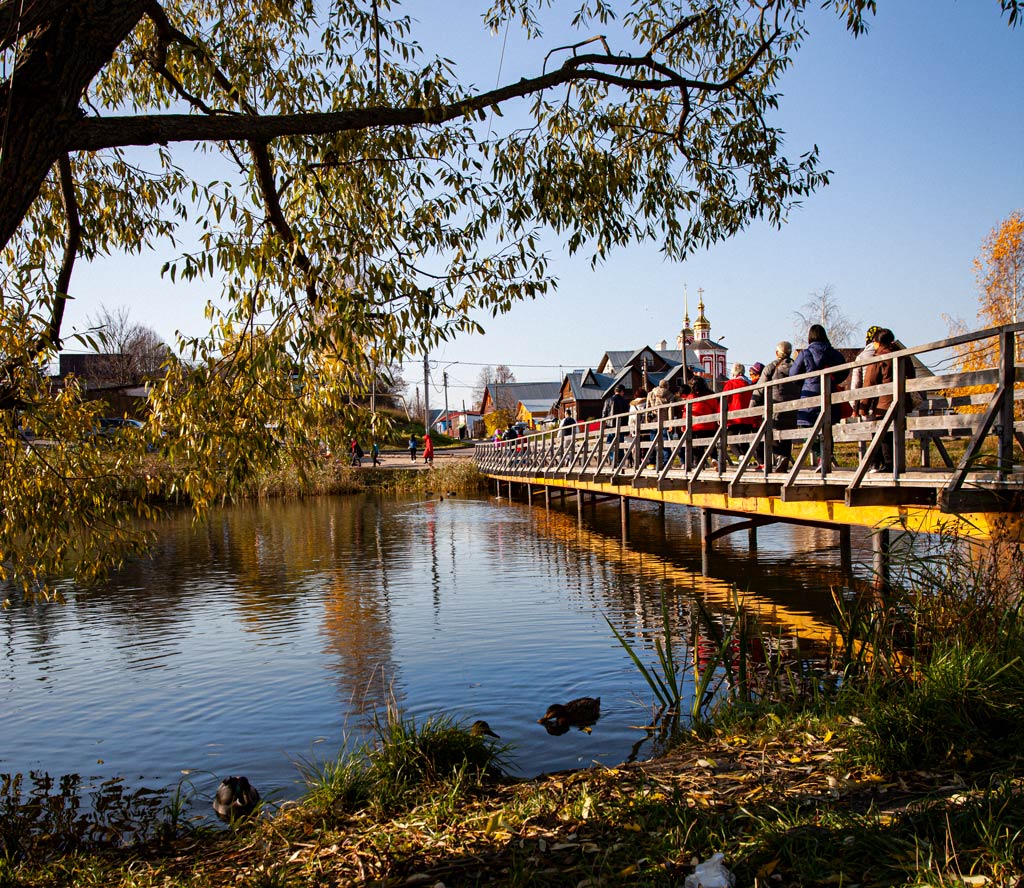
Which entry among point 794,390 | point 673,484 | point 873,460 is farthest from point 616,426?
point 873,460

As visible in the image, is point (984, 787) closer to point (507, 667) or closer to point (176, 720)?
point (507, 667)

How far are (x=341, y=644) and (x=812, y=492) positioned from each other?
564 cm

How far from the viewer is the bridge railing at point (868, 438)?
633 centimetres

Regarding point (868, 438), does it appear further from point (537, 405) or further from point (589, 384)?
point (537, 405)

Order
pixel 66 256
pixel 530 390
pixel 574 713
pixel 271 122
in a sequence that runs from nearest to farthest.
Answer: pixel 271 122
pixel 66 256
pixel 574 713
pixel 530 390

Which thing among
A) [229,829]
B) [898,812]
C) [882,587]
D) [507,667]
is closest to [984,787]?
[898,812]

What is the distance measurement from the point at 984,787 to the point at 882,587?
339cm

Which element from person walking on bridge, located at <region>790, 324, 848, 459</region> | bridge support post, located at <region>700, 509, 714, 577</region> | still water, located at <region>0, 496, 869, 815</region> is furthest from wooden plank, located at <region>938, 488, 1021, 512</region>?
bridge support post, located at <region>700, 509, 714, 577</region>

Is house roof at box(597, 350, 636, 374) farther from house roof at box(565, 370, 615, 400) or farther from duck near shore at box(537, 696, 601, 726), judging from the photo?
duck near shore at box(537, 696, 601, 726)

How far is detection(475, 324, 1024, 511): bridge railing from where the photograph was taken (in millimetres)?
6332

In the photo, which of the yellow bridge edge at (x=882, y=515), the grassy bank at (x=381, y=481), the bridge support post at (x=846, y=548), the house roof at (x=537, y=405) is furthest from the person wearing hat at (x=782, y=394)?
the house roof at (x=537, y=405)

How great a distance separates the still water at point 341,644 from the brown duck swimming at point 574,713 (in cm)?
14

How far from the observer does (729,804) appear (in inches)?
151

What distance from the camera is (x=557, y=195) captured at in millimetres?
6594
